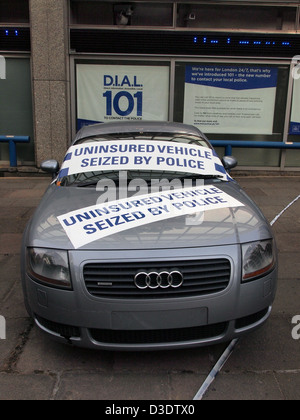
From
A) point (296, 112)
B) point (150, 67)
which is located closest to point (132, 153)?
point (150, 67)

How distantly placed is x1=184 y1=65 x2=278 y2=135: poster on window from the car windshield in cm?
517

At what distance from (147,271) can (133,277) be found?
10 cm

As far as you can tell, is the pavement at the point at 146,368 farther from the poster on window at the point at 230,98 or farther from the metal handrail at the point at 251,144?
the poster on window at the point at 230,98

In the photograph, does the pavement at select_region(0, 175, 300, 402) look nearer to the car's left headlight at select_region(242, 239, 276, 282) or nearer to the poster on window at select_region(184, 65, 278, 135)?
the car's left headlight at select_region(242, 239, 276, 282)

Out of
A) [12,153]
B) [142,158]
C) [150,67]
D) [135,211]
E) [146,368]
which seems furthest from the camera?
[12,153]

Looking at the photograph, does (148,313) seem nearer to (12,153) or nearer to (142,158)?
(142,158)

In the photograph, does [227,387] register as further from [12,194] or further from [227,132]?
[227,132]

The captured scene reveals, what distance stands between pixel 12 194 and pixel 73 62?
135 inches

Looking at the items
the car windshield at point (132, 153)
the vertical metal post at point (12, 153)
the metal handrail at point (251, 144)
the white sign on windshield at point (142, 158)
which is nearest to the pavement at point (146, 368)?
the car windshield at point (132, 153)

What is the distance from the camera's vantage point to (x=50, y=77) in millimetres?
8852

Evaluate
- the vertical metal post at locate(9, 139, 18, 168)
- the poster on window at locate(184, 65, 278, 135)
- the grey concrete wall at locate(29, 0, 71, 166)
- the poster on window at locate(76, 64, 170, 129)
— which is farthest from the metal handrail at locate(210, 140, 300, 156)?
the vertical metal post at locate(9, 139, 18, 168)

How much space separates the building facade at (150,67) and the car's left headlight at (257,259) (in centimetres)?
698
